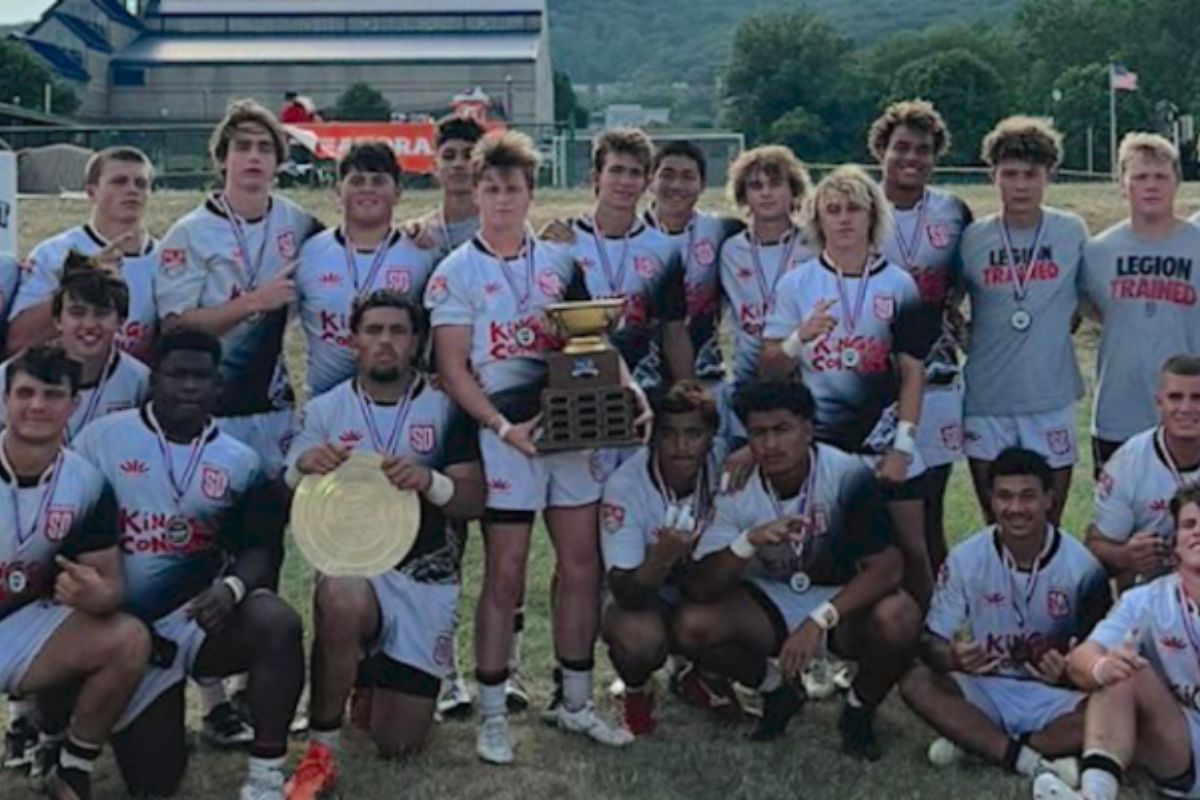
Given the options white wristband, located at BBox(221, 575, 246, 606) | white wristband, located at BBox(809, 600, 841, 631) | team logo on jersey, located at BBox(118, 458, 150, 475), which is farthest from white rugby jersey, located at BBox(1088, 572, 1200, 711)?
team logo on jersey, located at BBox(118, 458, 150, 475)

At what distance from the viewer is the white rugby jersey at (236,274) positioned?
5918 mm

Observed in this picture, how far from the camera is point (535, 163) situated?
5820 mm

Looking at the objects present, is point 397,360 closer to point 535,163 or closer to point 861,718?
point 535,163

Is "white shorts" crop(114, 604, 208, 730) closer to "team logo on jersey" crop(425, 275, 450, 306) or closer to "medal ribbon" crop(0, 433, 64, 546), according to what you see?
"medal ribbon" crop(0, 433, 64, 546)

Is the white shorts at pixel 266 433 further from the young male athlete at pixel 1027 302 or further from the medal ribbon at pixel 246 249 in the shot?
the young male athlete at pixel 1027 302

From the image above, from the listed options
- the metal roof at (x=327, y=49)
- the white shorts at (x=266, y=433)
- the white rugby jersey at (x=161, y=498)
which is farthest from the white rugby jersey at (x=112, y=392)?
the metal roof at (x=327, y=49)

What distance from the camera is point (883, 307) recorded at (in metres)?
5.83

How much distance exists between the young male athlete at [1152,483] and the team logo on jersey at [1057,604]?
0.90 feet

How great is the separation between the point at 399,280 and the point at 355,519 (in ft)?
3.44

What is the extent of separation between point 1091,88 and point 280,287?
6756cm

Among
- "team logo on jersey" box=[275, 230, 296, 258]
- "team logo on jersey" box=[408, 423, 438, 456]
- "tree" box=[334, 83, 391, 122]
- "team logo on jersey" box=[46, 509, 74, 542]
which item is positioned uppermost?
"tree" box=[334, 83, 391, 122]

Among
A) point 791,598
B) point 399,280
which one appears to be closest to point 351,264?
point 399,280

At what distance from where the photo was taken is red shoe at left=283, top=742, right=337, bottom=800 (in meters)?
5.16

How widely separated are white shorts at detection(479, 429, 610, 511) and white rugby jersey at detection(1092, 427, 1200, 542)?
71.9 inches
